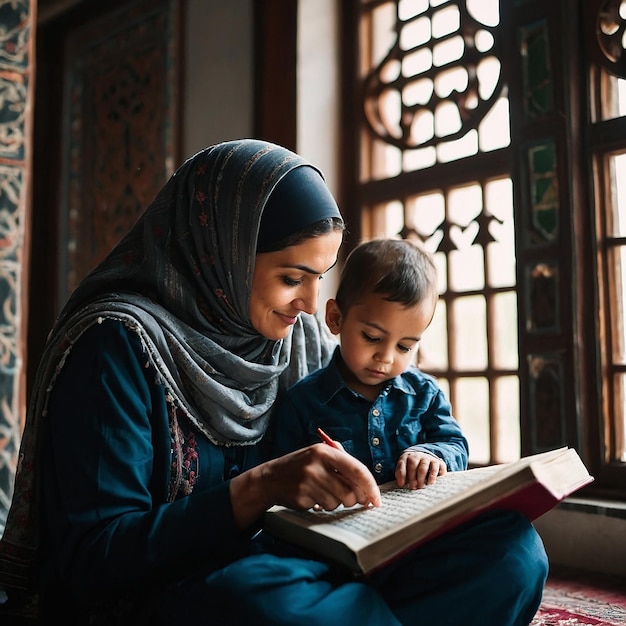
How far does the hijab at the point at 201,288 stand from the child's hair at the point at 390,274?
16cm

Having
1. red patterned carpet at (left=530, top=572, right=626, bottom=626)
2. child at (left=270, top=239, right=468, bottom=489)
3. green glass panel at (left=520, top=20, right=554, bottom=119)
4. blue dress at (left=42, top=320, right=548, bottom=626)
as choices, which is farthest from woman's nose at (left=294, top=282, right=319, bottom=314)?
green glass panel at (left=520, top=20, right=554, bottom=119)

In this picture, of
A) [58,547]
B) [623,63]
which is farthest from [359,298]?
[623,63]

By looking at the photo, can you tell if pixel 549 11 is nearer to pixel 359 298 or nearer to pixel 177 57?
pixel 359 298

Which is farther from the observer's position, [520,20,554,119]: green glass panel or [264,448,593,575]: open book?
[520,20,554,119]: green glass panel

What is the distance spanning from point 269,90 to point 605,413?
1891 millimetres

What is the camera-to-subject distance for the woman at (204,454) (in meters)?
1.21

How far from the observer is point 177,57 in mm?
A: 3787

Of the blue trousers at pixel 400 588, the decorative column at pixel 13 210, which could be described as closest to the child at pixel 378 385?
the blue trousers at pixel 400 588

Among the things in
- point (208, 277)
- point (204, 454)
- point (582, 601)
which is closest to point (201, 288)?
point (208, 277)

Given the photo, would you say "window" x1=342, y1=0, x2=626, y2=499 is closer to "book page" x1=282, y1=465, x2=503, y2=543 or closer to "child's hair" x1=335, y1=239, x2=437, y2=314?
"child's hair" x1=335, y1=239, x2=437, y2=314

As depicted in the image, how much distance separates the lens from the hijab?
4.71 ft

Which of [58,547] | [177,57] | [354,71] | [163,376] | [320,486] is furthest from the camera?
[177,57]

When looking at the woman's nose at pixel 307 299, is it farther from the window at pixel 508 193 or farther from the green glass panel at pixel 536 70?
the green glass panel at pixel 536 70

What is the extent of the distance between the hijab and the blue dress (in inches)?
2.7
